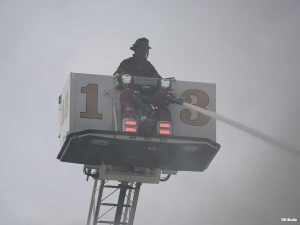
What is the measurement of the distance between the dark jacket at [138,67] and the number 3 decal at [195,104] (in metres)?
1.66

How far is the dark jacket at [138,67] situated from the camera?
113 ft

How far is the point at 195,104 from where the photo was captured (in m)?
33.3

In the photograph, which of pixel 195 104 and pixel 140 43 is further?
pixel 140 43

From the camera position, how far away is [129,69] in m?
34.4

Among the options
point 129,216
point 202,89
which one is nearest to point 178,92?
point 202,89

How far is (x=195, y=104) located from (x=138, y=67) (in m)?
3.01

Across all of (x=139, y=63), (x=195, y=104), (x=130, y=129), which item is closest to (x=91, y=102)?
(x=130, y=129)

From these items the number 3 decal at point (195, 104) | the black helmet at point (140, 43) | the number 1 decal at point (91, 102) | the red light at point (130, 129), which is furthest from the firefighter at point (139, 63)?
the red light at point (130, 129)

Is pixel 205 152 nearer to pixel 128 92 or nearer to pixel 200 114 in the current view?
pixel 200 114

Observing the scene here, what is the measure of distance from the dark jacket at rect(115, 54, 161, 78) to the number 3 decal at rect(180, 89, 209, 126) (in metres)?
1.66

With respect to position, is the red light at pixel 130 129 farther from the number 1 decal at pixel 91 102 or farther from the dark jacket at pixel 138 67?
the dark jacket at pixel 138 67

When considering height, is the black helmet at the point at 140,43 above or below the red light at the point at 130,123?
above

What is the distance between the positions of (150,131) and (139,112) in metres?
0.98

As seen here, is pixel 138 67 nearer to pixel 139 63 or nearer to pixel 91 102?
pixel 139 63
